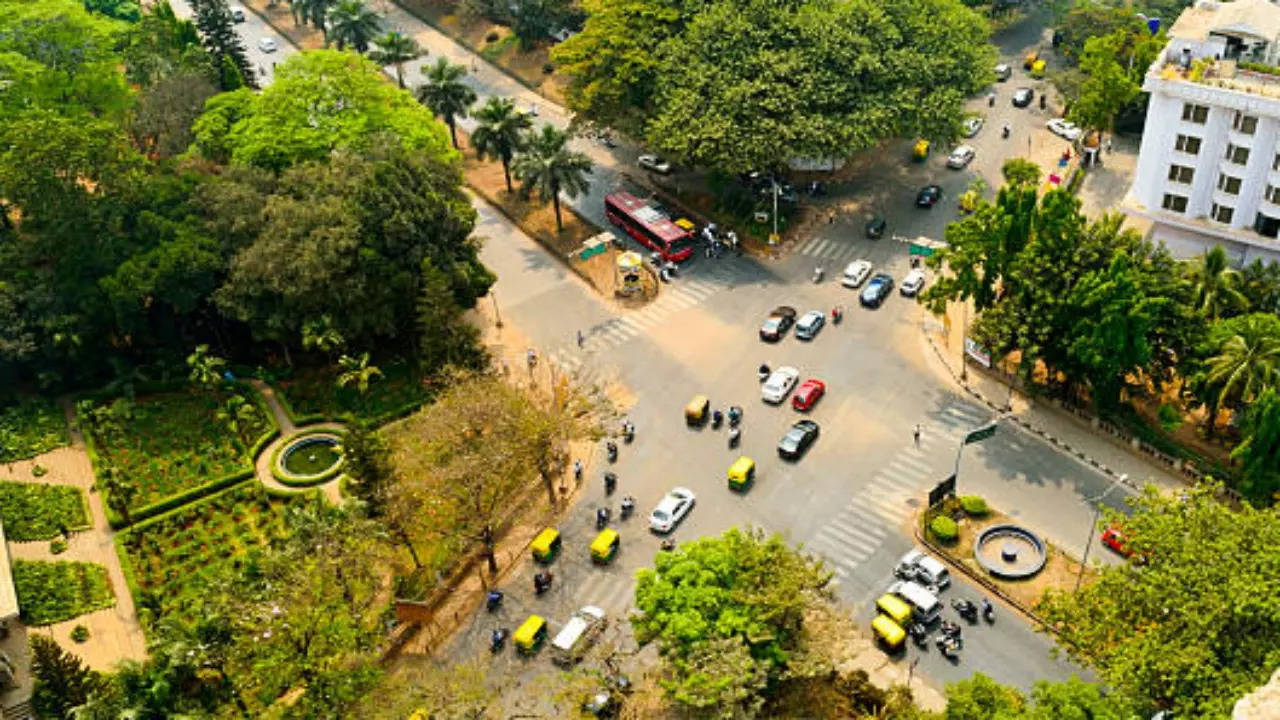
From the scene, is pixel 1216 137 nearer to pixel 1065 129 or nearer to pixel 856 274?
pixel 856 274

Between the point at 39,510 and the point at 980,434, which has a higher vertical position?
the point at 980,434

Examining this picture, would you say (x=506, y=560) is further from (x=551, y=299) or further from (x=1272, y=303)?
(x=1272, y=303)

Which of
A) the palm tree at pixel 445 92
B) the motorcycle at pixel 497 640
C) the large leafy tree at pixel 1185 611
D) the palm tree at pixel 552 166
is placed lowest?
the motorcycle at pixel 497 640

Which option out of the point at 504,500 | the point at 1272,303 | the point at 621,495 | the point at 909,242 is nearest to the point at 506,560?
the point at 504,500

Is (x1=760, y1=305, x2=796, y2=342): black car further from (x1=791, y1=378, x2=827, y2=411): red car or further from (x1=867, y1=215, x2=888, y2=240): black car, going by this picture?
(x1=867, y1=215, x2=888, y2=240): black car

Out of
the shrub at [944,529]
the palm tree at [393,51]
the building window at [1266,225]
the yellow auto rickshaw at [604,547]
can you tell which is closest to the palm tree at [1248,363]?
the building window at [1266,225]

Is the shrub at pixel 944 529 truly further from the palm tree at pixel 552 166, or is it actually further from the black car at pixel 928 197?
the palm tree at pixel 552 166

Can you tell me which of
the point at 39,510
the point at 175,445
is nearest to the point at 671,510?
the point at 175,445
